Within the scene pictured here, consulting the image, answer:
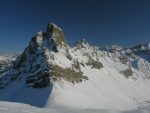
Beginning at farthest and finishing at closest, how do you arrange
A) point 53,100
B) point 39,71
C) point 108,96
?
point 108,96 < point 39,71 < point 53,100

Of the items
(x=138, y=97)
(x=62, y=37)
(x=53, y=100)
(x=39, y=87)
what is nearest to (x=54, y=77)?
(x=39, y=87)

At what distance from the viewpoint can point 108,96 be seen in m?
158

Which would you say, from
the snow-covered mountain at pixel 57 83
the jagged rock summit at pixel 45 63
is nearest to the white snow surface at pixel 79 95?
the snow-covered mountain at pixel 57 83

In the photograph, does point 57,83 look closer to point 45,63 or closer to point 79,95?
point 79,95

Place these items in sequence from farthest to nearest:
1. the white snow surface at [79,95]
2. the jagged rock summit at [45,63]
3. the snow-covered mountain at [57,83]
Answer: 1. the jagged rock summit at [45,63]
2. the snow-covered mountain at [57,83]
3. the white snow surface at [79,95]

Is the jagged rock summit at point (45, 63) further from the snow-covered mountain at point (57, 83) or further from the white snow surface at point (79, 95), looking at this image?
the white snow surface at point (79, 95)

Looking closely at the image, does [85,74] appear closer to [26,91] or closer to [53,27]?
[53,27]

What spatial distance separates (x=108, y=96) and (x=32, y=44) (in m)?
55.3

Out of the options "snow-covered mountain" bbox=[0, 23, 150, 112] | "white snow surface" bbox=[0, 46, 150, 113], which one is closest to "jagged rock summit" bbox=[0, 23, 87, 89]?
"snow-covered mountain" bbox=[0, 23, 150, 112]

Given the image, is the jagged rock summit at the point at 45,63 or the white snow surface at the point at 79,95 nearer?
the white snow surface at the point at 79,95

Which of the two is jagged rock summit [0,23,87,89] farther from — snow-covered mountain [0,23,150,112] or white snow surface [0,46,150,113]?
white snow surface [0,46,150,113]

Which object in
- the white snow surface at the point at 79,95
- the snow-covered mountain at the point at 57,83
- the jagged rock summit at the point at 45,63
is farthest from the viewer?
the jagged rock summit at the point at 45,63

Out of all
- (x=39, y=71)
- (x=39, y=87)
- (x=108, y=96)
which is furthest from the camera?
(x=108, y=96)

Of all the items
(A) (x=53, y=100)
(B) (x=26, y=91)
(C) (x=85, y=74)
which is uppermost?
(C) (x=85, y=74)
